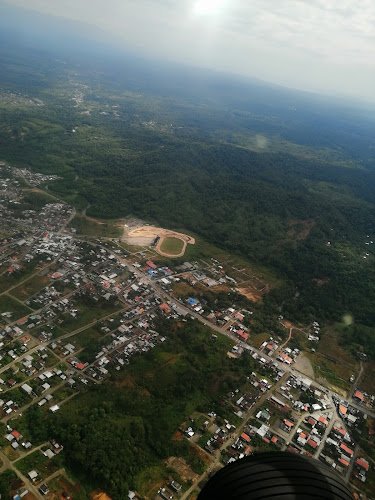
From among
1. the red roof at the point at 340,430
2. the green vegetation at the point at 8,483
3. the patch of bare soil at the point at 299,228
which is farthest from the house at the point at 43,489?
the patch of bare soil at the point at 299,228

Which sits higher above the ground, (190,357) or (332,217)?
(332,217)

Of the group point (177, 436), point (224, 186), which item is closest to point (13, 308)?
point (177, 436)

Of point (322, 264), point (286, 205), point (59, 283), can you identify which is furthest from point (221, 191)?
point (59, 283)

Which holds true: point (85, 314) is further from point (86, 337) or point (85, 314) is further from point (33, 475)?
point (33, 475)

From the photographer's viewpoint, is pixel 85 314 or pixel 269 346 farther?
pixel 269 346

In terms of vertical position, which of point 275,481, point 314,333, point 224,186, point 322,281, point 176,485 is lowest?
point 314,333

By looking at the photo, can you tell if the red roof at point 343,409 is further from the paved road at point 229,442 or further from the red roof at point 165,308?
the red roof at point 165,308

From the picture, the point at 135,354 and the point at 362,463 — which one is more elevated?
the point at 362,463

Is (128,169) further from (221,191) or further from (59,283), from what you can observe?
(59,283)
